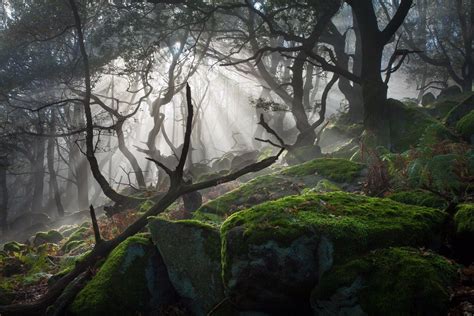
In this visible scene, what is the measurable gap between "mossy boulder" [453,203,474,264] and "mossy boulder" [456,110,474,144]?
5757 mm

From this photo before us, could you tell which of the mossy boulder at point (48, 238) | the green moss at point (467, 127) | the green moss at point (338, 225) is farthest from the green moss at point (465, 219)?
the mossy boulder at point (48, 238)

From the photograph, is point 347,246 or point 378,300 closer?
point 378,300

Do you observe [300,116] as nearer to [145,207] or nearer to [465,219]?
[145,207]

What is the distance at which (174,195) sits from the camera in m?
7.55

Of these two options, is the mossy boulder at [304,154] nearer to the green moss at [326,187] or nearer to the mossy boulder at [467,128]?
the mossy boulder at [467,128]

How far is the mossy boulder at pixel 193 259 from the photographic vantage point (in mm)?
5148

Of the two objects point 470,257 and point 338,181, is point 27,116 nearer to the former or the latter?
point 338,181

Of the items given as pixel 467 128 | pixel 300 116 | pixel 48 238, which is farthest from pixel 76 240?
pixel 467 128

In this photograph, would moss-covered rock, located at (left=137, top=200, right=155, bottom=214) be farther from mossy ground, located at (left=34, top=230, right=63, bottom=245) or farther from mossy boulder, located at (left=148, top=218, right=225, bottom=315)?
mossy boulder, located at (left=148, top=218, right=225, bottom=315)

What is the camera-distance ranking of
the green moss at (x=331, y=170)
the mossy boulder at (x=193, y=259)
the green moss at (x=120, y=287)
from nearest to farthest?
the mossy boulder at (x=193, y=259) < the green moss at (x=120, y=287) < the green moss at (x=331, y=170)

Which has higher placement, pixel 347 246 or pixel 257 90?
pixel 257 90

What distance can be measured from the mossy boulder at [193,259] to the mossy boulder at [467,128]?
752cm

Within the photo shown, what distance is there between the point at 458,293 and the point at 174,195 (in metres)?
5.28

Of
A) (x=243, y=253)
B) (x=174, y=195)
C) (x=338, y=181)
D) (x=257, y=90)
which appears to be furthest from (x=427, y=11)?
(x=243, y=253)
